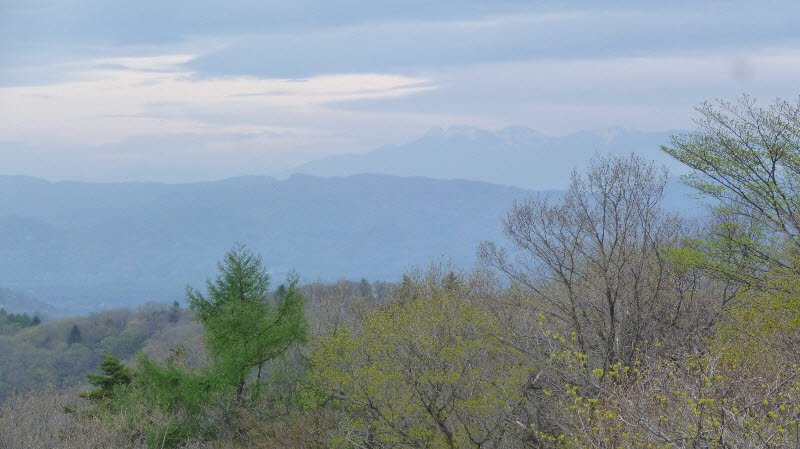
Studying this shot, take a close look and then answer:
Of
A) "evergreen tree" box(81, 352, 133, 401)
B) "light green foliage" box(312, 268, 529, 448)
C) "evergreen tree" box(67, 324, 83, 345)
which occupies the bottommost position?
"evergreen tree" box(67, 324, 83, 345)

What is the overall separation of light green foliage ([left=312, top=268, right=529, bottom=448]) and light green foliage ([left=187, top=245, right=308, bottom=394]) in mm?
8584

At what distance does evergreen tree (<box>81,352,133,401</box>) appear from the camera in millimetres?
30125

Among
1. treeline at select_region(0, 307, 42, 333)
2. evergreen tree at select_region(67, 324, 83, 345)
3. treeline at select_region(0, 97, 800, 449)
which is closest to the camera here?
treeline at select_region(0, 97, 800, 449)

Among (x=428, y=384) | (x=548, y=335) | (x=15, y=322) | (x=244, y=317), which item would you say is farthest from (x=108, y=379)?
(x=15, y=322)

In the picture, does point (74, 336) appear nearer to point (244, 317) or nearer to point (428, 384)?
point (244, 317)

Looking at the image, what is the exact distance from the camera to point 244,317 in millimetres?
26062

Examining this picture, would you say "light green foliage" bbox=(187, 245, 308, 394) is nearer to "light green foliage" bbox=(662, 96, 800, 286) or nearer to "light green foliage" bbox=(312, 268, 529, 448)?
"light green foliage" bbox=(312, 268, 529, 448)

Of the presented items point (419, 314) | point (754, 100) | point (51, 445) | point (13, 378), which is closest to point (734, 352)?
point (419, 314)

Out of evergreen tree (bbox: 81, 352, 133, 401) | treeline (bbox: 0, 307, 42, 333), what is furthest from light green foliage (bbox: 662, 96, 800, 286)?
treeline (bbox: 0, 307, 42, 333)

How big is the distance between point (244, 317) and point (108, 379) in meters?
9.10

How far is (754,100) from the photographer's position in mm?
19484

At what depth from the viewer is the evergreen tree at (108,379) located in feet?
98.8

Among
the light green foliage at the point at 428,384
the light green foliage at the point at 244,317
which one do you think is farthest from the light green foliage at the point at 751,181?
the light green foliage at the point at 244,317

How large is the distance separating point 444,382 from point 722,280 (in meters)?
8.77
